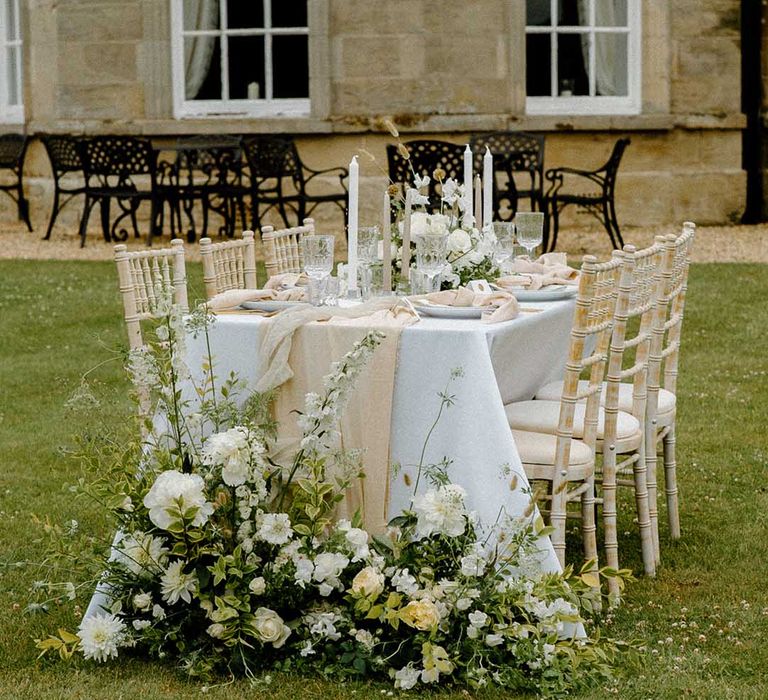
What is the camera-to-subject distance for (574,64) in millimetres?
14938

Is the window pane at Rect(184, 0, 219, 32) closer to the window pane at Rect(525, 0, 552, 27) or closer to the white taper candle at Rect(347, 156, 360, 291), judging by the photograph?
the window pane at Rect(525, 0, 552, 27)

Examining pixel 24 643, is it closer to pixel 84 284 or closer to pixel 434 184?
pixel 84 284

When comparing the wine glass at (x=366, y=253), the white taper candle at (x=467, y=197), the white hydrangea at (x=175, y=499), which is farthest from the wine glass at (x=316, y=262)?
the white hydrangea at (x=175, y=499)

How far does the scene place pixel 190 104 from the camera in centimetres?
1494

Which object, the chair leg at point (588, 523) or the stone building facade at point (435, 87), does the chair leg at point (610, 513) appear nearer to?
the chair leg at point (588, 523)

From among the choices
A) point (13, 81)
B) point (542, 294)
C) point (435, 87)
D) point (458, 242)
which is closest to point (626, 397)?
point (542, 294)

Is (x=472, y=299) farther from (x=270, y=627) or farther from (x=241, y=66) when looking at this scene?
(x=241, y=66)

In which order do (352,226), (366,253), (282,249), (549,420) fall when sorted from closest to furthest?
(549,420) → (352,226) → (366,253) → (282,249)

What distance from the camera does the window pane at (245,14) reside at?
1495 centimetres

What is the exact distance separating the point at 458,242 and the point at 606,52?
1040 cm

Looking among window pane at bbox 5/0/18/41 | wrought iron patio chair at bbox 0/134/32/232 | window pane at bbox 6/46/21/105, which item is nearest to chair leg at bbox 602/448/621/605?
wrought iron patio chair at bbox 0/134/32/232

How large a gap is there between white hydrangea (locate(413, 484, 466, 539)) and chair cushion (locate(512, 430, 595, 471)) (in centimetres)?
43

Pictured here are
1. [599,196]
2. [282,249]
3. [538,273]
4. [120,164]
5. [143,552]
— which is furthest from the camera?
[120,164]

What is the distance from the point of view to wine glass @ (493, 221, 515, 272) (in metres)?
5.29
